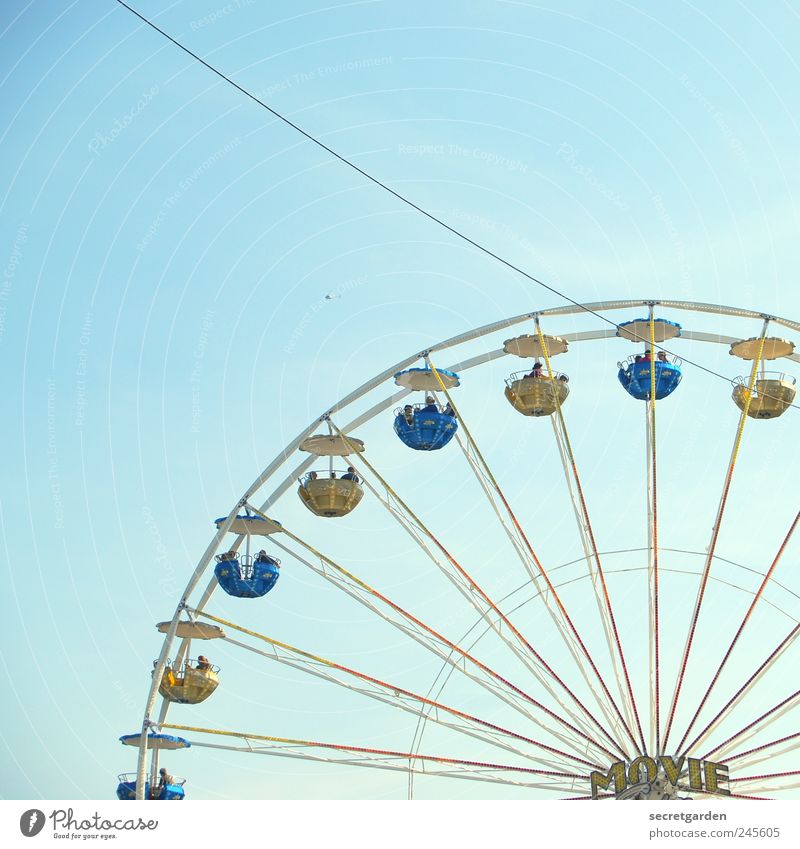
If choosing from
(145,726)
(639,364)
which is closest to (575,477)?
(639,364)

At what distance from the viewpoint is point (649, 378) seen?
21844mm

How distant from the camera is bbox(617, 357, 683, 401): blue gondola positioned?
21.9m

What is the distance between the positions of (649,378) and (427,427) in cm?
369

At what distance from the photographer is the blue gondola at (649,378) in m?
21.9

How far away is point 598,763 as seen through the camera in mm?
20219

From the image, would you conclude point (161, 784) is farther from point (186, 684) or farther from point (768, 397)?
point (768, 397)

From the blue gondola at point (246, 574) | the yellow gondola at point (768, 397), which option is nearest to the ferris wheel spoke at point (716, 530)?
the yellow gondola at point (768, 397)

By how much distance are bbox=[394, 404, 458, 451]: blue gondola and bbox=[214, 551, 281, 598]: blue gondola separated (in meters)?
3.55

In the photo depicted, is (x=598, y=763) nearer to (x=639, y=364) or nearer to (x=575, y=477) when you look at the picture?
(x=575, y=477)

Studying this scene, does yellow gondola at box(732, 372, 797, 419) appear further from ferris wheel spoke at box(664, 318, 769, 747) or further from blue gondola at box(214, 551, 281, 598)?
blue gondola at box(214, 551, 281, 598)
